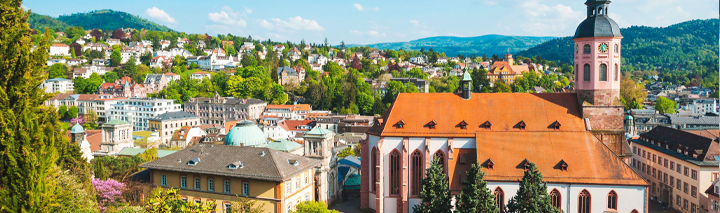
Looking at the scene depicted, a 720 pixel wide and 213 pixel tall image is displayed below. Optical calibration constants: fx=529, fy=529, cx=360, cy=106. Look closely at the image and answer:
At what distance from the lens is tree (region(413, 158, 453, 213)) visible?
31719 mm

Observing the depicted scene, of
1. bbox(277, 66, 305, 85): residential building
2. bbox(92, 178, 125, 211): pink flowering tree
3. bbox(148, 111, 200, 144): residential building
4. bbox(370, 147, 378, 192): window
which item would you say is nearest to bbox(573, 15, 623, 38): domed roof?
bbox(370, 147, 378, 192): window

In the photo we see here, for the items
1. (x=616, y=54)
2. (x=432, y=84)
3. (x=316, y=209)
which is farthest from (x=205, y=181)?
(x=432, y=84)

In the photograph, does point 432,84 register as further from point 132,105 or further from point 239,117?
point 132,105

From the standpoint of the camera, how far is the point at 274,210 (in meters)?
37.8

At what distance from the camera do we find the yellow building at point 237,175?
1489 inches

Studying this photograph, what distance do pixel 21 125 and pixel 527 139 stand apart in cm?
2987

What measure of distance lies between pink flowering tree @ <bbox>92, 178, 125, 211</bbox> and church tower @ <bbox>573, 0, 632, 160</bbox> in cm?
3397

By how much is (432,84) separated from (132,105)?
90.6 meters

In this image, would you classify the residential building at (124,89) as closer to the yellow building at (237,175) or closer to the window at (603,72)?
the yellow building at (237,175)

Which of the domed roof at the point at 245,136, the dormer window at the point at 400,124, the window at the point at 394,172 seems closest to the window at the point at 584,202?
the window at the point at 394,172

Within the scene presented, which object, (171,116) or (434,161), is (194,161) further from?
(171,116)

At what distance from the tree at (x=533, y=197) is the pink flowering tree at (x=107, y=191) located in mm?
27505

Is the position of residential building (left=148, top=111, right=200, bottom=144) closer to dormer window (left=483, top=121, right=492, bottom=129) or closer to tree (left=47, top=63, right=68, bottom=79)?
tree (left=47, top=63, right=68, bottom=79)

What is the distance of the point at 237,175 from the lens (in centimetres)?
3797
